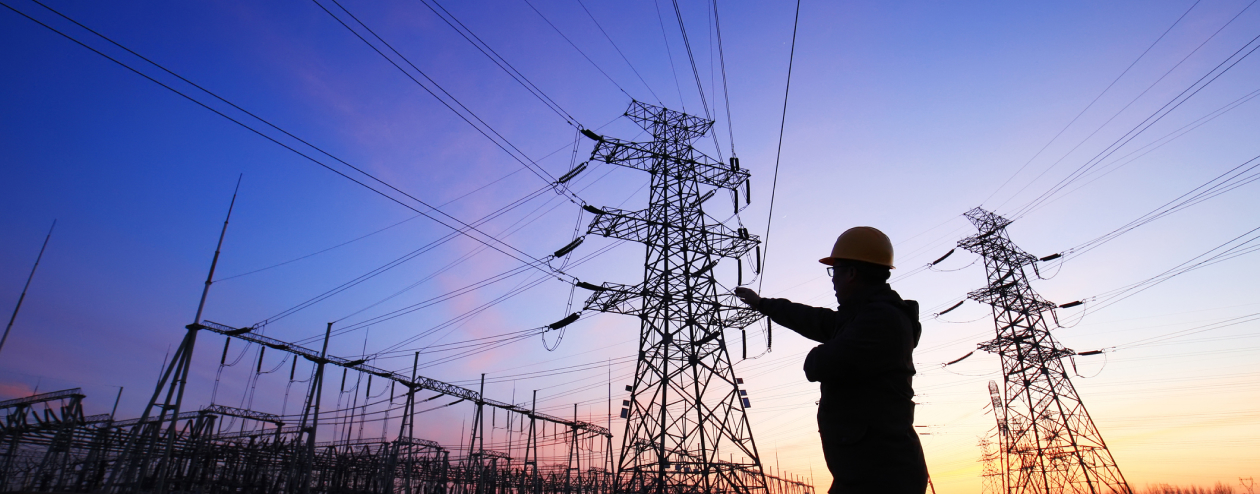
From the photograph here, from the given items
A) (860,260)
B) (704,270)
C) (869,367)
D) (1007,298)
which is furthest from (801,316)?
(1007,298)

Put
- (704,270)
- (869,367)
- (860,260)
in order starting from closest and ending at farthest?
(869,367)
(860,260)
(704,270)

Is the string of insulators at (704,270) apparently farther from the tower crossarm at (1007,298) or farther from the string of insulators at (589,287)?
the tower crossarm at (1007,298)

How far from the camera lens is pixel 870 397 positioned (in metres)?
2.24

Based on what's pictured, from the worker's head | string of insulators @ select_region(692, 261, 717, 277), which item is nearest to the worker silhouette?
the worker's head

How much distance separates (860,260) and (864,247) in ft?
0.22

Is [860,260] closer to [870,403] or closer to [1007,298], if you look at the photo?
[870,403]

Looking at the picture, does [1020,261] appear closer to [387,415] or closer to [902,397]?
[902,397]

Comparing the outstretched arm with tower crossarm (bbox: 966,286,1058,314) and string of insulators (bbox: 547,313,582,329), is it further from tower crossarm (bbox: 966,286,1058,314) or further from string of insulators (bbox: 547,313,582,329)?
tower crossarm (bbox: 966,286,1058,314)

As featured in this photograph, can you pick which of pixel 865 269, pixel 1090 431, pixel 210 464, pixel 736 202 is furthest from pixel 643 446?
pixel 210 464

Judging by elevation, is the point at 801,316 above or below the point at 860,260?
below

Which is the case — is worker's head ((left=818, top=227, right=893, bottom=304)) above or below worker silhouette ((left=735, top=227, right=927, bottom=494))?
above

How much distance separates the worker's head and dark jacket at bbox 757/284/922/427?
0.18 metres

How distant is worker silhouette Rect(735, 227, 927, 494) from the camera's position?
216 centimetres

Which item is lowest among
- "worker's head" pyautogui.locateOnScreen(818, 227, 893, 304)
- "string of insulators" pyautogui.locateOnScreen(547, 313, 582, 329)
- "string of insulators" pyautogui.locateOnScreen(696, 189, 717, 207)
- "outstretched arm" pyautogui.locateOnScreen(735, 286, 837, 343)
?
"outstretched arm" pyautogui.locateOnScreen(735, 286, 837, 343)
